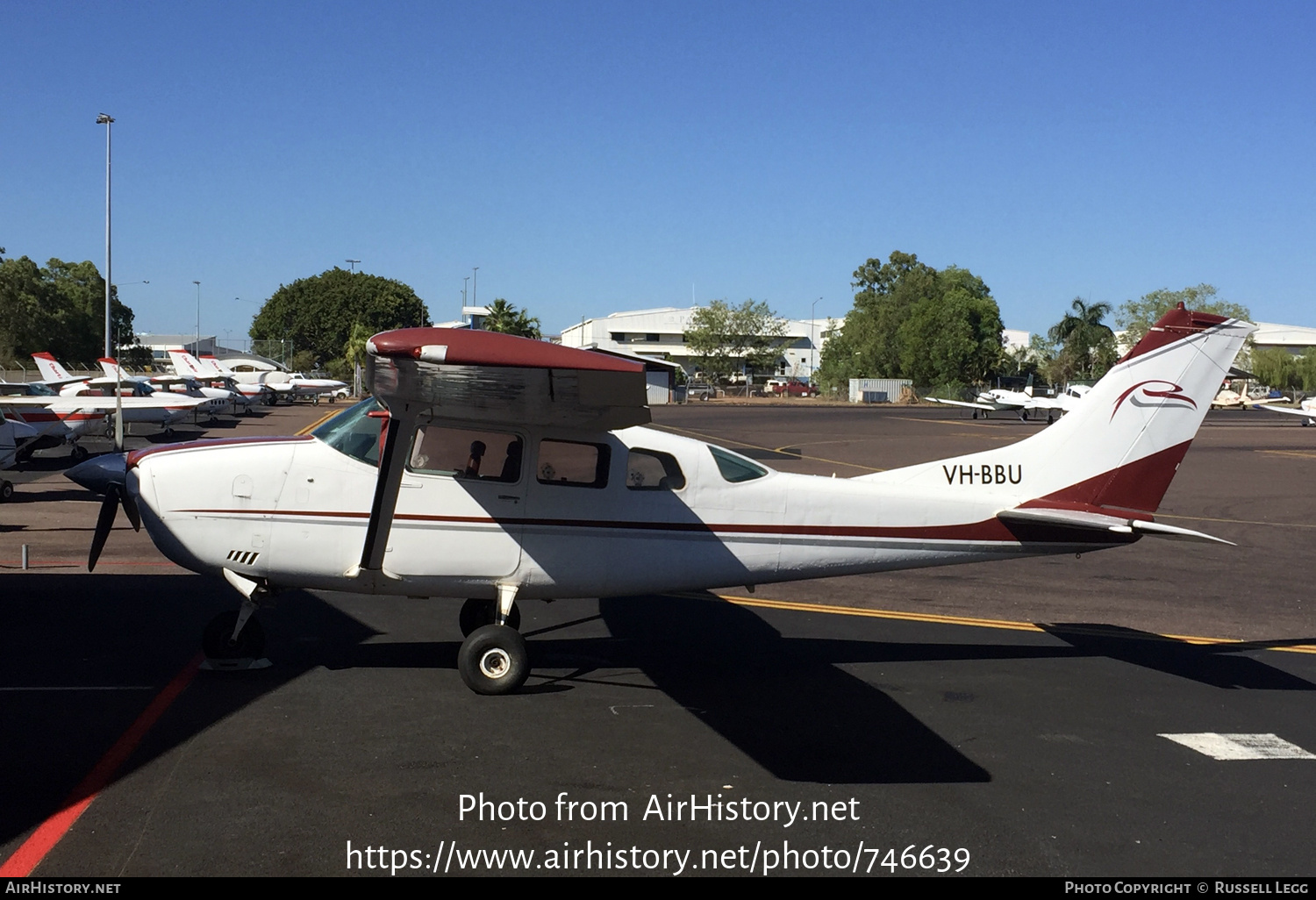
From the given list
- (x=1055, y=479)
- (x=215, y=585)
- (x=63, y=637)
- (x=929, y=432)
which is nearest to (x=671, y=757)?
(x=1055, y=479)

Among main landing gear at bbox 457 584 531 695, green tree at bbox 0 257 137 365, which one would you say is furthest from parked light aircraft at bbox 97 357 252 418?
main landing gear at bbox 457 584 531 695

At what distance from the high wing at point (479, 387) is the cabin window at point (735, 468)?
1209mm

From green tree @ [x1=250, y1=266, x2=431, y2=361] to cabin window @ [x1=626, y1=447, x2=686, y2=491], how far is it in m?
116

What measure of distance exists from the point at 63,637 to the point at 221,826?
5.00 m

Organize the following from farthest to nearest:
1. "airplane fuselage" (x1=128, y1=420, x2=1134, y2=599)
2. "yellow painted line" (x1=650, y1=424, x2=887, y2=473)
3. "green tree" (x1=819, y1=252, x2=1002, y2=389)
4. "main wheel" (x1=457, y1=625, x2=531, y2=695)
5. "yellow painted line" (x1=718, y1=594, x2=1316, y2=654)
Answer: "green tree" (x1=819, y1=252, x2=1002, y2=389) → "yellow painted line" (x1=650, y1=424, x2=887, y2=473) → "yellow painted line" (x1=718, y1=594, x2=1316, y2=654) → "airplane fuselage" (x1=128, y1=420, x2=1134, y2=599) → "main wheel" (x1=457, y1=625, x2=531, y2=695)

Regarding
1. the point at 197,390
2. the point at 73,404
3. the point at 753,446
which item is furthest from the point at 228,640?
the point at 197,390

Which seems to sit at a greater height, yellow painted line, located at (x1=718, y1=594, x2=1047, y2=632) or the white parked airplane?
the white parked airplane

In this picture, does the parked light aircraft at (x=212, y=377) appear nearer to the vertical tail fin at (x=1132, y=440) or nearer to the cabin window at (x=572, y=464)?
the cabin window at (x=572, y=464)

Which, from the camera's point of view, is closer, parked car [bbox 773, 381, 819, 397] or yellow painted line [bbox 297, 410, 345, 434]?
yellow painted line [bbox 297, 410, 345, 434]

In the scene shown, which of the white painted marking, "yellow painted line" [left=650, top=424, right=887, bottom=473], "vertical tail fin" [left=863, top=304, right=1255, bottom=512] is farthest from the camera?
"yellow painted line" [left=650, top=424, right=887, bottom=473]

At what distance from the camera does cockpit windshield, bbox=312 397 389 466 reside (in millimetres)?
8523

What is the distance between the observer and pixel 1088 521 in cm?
923

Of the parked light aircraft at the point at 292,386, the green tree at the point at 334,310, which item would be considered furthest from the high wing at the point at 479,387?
the green tree at the point at 334,310

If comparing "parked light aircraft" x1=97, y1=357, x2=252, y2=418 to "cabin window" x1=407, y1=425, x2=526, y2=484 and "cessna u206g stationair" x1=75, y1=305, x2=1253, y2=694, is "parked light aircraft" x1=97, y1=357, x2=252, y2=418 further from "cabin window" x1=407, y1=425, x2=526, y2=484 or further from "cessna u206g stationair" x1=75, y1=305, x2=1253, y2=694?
"cabin window" x1=407, y1=425, x2=526, y2=484
